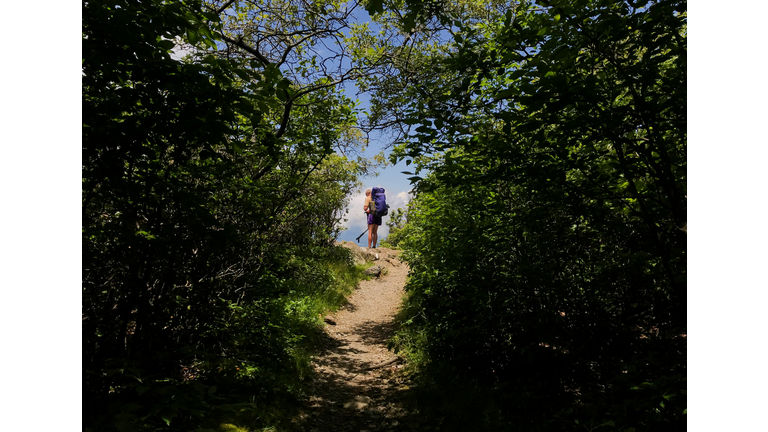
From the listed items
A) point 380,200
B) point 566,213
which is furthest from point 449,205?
point 380,200

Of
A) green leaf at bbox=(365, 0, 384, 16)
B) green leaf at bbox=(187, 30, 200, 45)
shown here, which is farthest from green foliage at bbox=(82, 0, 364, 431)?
green leaf at bbox=(365, 0, 384, 16)

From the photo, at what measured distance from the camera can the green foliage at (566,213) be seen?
3.07 m

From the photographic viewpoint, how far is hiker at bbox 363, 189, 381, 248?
20094mm

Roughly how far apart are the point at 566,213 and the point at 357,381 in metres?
4.48

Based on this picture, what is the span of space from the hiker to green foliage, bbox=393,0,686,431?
14033 millimetres

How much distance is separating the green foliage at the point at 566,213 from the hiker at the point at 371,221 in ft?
46.0

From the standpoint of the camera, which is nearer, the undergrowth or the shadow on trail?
the undergrowth

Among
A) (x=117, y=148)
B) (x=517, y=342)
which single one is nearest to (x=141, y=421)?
(x=117, y=148)

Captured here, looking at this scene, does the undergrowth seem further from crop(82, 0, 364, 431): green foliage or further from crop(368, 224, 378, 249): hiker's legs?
crop(368, 224, 378, 249): hiker's legs

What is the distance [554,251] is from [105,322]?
4.70 metres

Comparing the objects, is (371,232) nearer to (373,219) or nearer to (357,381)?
(373,219)

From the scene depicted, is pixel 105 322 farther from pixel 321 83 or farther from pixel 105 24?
pixel 321 83

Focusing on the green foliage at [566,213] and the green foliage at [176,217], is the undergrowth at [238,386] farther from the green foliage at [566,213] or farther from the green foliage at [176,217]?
the green foliage at [566,213]

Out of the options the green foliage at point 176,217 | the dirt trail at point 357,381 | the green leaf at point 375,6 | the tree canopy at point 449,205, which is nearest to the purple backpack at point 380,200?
the dirt trail at point 357,381
